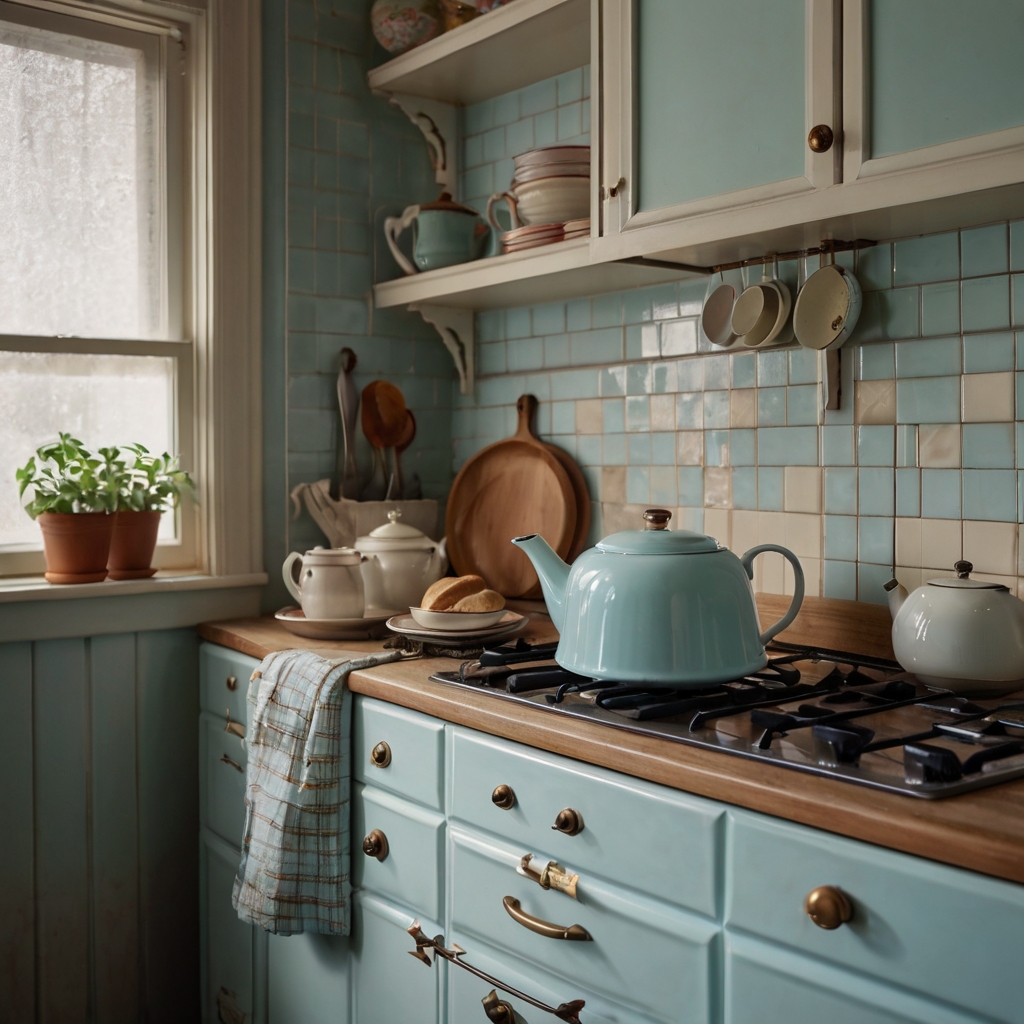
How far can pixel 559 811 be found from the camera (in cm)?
140

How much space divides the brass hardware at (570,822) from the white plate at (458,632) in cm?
58

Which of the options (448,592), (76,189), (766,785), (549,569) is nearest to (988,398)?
(549,569)

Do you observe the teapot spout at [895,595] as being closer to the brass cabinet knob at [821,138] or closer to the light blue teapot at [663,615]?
the light blue teapot at [663,615]

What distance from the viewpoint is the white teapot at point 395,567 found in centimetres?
225

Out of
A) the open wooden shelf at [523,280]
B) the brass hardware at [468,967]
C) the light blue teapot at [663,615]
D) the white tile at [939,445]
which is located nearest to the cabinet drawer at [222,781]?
the brass hardware at [468,967]

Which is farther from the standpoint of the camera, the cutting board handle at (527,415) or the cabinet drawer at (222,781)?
the cutting board handle at (527,415)

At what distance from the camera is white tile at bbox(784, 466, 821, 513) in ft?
6.33

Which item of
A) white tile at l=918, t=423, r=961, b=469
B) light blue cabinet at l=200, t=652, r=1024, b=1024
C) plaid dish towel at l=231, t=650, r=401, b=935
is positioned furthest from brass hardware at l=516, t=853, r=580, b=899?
white tile at l=918, t=423, r=961, b=469

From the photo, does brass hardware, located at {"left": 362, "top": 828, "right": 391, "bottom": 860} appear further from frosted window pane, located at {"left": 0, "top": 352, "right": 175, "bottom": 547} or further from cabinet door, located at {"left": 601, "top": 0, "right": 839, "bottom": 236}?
cabinet door, located at {"left": 601, "top": 0, "right": 839, "bottom": 236}

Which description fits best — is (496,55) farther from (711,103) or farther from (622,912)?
(622,912)

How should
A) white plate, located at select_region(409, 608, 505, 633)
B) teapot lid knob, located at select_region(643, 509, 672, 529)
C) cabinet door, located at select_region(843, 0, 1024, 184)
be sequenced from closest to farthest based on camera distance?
cabinet door, located at select_region(843, 0, 1024, 184) → teapot lid knob, located at select_region(643, 509, 672, 529) → white plate, located at select_region(409, 608, 505, 633)

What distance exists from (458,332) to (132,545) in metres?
0.95

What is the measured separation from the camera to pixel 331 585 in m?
2.08

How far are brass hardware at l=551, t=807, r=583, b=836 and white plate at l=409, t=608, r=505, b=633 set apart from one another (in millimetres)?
589
